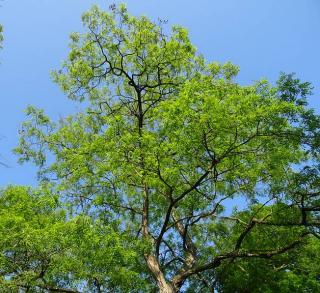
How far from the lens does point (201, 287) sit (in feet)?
57.5

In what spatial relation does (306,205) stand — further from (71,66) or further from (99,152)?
(71,66)

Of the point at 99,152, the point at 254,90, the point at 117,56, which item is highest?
the point at 117,56

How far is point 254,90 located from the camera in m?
13.5

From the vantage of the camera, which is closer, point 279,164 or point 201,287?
point 279,164

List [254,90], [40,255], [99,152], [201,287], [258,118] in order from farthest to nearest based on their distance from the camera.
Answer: [201,287] → [99,152] → [254,90] → [258,118] → [40,255]

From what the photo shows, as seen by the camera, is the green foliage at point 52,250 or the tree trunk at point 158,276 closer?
the green foliage at point 52,250

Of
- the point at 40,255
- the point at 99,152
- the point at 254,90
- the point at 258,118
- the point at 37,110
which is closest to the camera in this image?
the point at 40,255

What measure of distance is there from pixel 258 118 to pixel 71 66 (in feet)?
30.1

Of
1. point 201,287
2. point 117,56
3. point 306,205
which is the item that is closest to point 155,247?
point 201,287

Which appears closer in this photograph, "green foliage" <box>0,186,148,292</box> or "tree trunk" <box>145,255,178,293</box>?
"green foliage" <box>0,186,148,292</box>

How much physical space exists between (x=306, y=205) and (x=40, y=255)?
7286 mm

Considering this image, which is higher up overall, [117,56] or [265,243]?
[117,56]

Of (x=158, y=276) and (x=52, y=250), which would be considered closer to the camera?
(x=52, y=250)

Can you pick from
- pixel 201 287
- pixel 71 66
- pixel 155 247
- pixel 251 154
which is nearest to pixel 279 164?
pixel 251 154
